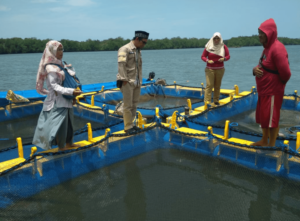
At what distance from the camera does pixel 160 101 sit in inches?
340

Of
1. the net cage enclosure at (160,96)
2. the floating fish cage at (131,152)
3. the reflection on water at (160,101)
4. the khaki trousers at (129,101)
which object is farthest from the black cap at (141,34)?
the reflection on water at (160,101)

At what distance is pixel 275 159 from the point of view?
10.0 feet

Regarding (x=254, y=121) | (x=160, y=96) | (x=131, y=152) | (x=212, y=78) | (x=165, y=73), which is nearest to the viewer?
(x=131, y=152)

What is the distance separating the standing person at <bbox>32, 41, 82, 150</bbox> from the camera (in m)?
2.99

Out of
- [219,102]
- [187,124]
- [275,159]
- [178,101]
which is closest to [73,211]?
[275,159]

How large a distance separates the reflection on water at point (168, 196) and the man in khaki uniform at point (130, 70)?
95 cm

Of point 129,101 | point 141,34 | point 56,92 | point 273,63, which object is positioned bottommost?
point 129,101

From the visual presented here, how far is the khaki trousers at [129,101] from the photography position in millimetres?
3877

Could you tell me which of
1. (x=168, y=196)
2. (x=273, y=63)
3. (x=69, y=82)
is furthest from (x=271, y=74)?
(x=69, y=82)

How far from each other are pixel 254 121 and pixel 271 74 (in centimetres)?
295

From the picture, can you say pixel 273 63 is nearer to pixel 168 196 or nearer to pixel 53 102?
pixel 168 196

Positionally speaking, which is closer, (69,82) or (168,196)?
(168,196)

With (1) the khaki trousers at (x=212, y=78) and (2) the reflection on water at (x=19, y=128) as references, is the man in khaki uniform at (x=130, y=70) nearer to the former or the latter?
(2) the reflection on water at (x=19, y=128)

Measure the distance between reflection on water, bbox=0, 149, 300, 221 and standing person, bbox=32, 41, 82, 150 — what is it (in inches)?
22.2
